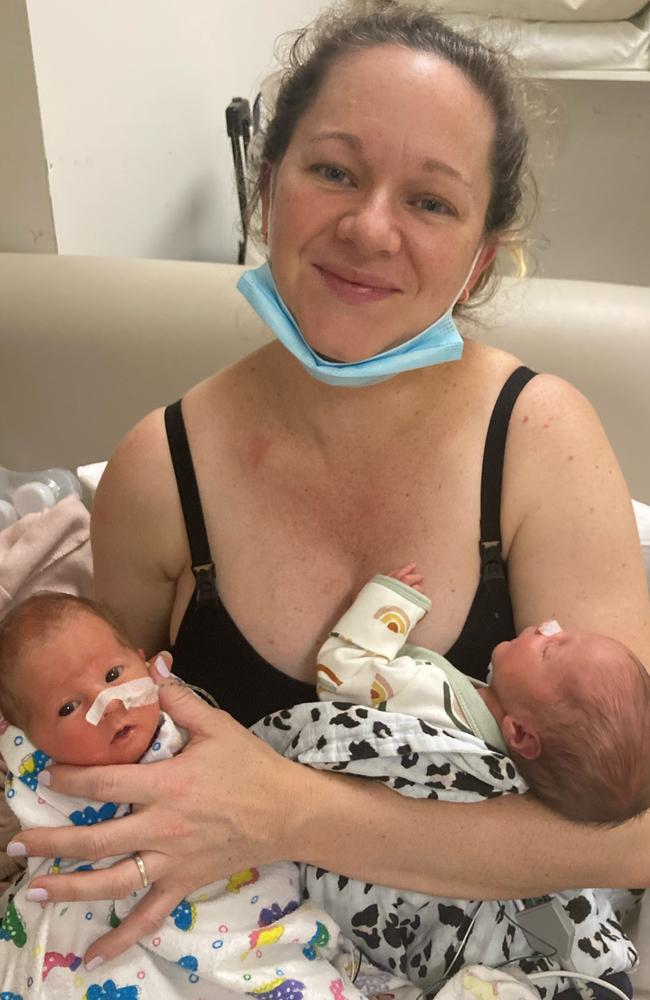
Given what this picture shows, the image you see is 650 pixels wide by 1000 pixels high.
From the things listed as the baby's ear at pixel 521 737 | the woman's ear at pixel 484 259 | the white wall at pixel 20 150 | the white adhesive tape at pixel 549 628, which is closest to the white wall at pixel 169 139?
the white wall at pixel 20 150

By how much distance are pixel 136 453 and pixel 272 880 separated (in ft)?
2.00

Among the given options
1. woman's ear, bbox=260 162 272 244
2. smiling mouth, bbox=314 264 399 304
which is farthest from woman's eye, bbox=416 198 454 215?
woman's ear, bbox=260 162 272 244


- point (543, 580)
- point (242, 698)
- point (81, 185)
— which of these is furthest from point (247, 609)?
point (81, 185)

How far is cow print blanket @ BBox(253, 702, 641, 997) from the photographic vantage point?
1.11m

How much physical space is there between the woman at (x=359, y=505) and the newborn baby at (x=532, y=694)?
0.06m

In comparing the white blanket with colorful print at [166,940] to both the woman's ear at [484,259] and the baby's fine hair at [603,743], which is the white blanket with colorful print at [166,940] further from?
the woman's ear at [484,259]

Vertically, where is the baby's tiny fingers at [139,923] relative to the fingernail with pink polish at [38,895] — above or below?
below

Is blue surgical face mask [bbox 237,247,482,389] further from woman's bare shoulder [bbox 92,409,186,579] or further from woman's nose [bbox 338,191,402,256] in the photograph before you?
woman's bare shoulder [bbox 92,409,186,579]

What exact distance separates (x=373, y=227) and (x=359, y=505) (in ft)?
1.29

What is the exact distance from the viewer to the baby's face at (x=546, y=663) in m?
1.08

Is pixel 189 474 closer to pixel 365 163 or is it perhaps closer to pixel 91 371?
pixel 365 163

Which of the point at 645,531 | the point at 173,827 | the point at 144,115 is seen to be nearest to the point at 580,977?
the point at 173,827

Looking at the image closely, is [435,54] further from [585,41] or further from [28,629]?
[585,41]

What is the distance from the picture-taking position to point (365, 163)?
111 cm
